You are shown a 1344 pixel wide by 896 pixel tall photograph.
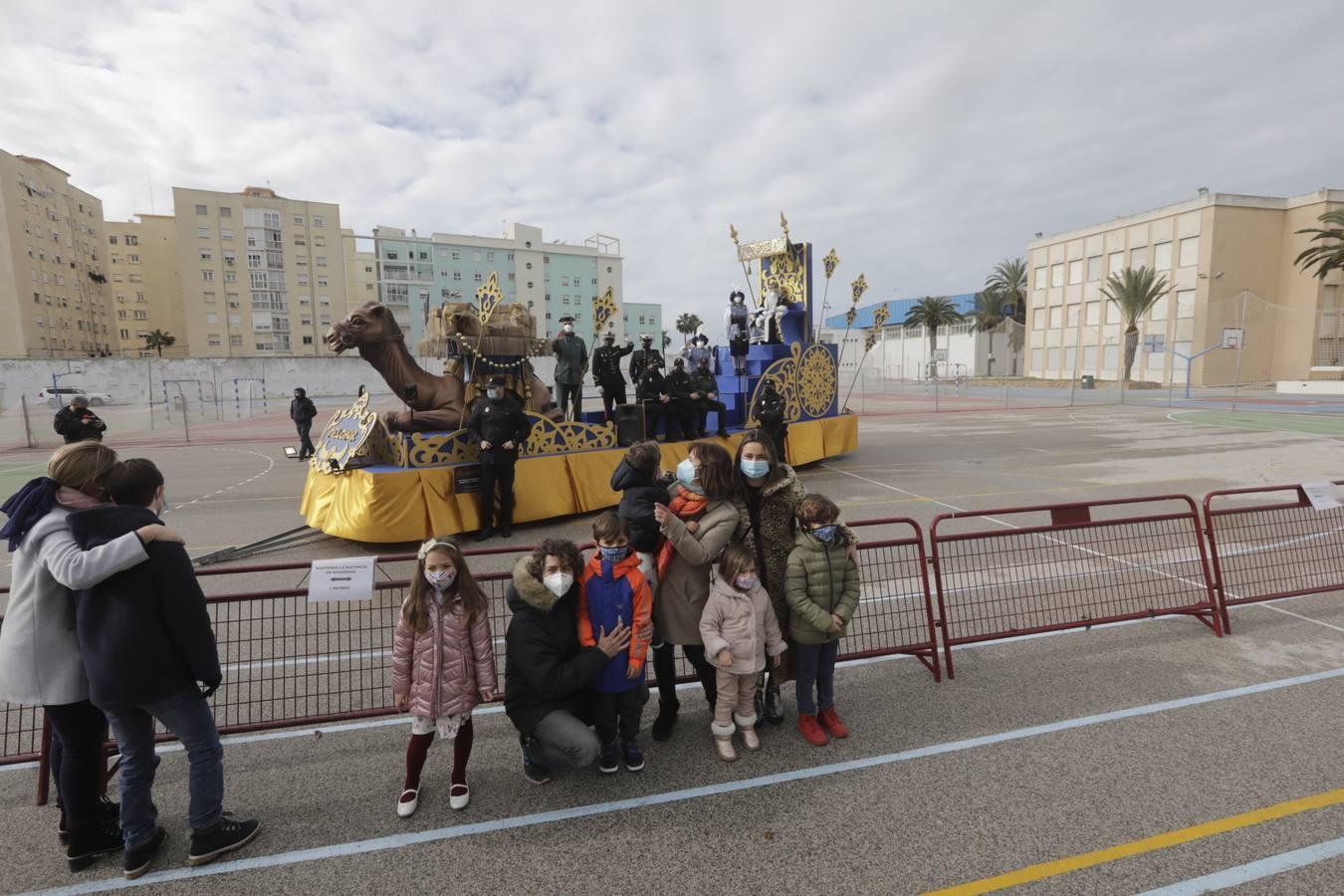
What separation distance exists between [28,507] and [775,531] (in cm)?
329

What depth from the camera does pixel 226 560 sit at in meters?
7.30

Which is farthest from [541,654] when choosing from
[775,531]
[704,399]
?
[704,399]

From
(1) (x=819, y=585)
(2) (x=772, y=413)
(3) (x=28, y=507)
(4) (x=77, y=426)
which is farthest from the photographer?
(2) (x=772, y=413)

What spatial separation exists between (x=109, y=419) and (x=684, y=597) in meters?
33.7

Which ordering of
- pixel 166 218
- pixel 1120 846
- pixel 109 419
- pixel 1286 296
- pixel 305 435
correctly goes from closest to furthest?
pixel 1120 846 < pixel 305 435 < pixel 109 419 < pixel 1286 296 < pixel 166 218

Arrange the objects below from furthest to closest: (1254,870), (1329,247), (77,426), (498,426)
A: (1329,247)
(498,426)
(77,426)
(1254,870)

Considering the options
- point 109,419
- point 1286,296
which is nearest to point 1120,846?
point 109,419

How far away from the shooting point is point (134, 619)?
2.59 m

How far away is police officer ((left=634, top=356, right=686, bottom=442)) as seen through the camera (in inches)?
408

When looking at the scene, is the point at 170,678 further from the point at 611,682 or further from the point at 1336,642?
the point at 1336,642

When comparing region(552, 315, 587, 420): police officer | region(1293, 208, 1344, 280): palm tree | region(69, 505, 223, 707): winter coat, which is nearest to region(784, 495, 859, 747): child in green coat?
region(69, 505, 223, 707): winter coat

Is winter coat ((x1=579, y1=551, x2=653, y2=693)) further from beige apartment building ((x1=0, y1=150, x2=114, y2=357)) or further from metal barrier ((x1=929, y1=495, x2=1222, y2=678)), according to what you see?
beige apartment building ((x1=0, y1=150, x2=114, y2=357))

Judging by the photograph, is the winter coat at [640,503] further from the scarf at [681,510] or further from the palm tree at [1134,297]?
the palm tree at [1134,297]

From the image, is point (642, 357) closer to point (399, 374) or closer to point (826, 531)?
point (399, 374)
